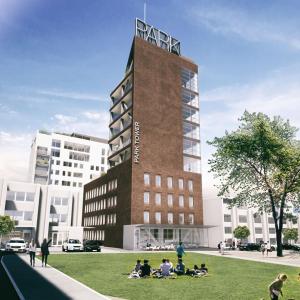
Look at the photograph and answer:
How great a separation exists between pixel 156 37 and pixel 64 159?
64198 mm

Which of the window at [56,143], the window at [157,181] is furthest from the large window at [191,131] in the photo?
the window at [56,143]

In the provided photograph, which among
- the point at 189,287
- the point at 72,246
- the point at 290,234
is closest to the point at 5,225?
the point at 72,246

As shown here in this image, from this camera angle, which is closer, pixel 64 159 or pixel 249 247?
pixel 249 247

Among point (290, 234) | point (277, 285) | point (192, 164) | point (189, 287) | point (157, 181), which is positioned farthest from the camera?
point (290, 234)

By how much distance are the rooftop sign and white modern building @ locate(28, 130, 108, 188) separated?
5470cm

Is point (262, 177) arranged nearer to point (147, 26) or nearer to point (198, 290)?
point (198, 290)

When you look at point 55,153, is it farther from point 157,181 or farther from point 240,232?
point 240,232

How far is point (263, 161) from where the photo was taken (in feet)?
130

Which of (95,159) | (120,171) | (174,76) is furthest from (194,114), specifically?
(95,159)

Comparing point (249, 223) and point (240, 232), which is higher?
point (249, 223)

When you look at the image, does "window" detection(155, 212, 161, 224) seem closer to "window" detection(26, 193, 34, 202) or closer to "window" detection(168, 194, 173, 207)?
"window" detection(168, 194, 173, 207)

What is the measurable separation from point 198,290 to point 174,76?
5545 centimetres

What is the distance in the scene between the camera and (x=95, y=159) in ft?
406

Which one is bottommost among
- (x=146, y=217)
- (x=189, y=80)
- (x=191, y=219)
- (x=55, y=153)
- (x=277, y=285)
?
(x=277, y=285)
